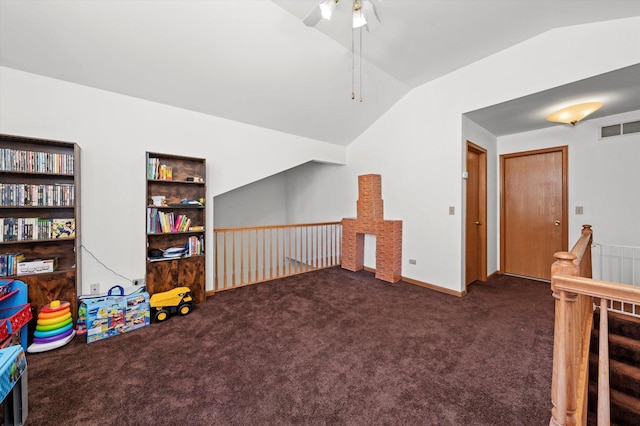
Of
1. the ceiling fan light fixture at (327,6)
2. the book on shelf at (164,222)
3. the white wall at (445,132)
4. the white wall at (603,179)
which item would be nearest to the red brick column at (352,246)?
the white wall at (445,132)

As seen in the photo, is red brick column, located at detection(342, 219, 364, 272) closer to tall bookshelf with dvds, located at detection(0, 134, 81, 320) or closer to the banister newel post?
the banister newel post

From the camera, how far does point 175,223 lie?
3.04m

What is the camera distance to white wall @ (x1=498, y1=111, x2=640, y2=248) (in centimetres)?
312

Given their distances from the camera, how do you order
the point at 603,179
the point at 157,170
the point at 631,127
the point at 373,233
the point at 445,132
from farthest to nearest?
the point at 373,233
the point at 445,132
the point at 603,179
the point at 631,127
the point at 157,170

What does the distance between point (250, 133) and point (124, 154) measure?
62.3 inches

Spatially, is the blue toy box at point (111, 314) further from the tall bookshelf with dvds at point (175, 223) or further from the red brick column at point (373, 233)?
the red brick column at point (373, 233)

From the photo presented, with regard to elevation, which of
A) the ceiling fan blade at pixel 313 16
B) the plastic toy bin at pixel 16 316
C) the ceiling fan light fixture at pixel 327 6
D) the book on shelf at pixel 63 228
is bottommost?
the plastic toy bin at pixel 16 316

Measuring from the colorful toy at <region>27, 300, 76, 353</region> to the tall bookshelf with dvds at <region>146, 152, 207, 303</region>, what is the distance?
0.67 metres

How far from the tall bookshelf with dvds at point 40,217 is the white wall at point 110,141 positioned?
146 mm

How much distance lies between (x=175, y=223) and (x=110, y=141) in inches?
43.6

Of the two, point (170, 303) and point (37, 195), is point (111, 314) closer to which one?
point (170, 303)

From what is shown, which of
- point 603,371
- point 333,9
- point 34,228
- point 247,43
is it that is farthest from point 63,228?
point 603,371

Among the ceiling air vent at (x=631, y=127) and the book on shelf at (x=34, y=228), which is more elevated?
the ceiling air vent at (x=631, y=127)

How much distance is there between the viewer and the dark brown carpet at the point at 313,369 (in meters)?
1.49
